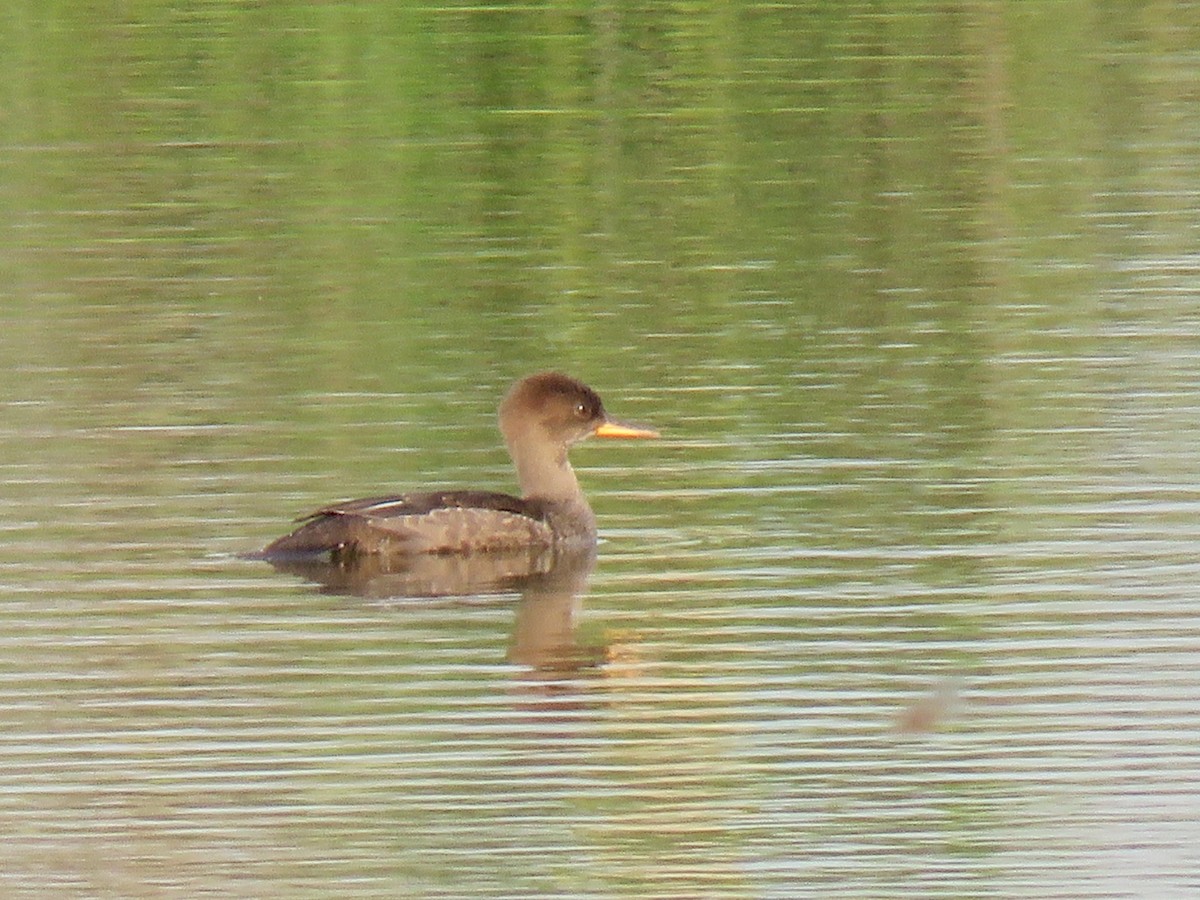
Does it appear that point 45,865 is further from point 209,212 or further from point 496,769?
point 209,212

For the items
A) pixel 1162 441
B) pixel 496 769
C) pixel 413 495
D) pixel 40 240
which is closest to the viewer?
pixel 496 769

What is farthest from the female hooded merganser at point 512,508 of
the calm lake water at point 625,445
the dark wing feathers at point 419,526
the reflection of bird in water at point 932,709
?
the reflection of bird in water at point 932,709

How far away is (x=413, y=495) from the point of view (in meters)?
12.0

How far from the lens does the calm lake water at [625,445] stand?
8539 mm

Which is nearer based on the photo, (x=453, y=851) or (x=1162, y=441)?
(x=453, y=851)

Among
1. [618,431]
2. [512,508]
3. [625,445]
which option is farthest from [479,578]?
[625,445]

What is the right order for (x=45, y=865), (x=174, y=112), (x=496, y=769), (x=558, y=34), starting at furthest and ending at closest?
1. (x=558, y=34)
2. (x=174, y=112)
3. (x=496, y=769)
4. (x=45, y=865)

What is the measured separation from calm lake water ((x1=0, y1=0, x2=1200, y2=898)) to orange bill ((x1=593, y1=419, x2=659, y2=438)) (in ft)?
1.04

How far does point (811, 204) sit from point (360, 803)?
425 inches

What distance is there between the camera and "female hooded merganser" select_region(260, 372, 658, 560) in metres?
11.9

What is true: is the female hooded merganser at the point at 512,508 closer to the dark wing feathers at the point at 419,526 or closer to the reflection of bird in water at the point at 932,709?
the dark wing feathers at the point at 419,526

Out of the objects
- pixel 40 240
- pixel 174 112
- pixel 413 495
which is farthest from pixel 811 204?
pixel 413 495

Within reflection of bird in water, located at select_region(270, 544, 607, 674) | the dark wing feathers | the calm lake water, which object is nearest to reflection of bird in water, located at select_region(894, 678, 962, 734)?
the calm lake water

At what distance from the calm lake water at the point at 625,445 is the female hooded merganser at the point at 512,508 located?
0.84 ft
